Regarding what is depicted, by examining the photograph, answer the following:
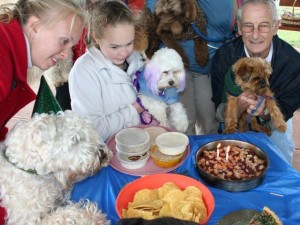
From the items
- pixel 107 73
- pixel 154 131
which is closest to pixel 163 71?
pixel 107 73

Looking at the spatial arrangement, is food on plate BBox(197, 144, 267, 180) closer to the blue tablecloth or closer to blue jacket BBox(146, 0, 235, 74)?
the blue tablecloth

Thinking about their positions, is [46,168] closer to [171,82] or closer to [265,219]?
[265,219]

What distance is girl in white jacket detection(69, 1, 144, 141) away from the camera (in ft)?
6.71

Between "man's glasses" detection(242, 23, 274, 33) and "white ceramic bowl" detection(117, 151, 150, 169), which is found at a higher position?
"man's glasses" detection(242, 23, 274, 33)

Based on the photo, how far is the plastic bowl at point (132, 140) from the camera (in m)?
1.66

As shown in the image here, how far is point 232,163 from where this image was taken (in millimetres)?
1635

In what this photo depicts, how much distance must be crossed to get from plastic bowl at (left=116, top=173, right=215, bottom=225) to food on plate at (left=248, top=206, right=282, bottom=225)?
17cm

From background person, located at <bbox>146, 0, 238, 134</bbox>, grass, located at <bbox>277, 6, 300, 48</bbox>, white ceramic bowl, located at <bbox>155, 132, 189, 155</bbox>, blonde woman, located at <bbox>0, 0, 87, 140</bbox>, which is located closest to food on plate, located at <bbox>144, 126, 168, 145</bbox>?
white ceramic bowl, located at <bbox>155, 132, 189, 155</bbox>

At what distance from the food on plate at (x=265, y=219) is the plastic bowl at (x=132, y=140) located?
631mm

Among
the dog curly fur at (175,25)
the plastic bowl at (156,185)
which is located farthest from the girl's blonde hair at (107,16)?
the plastic bowl at (156,185)

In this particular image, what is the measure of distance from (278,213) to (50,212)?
3.55ft

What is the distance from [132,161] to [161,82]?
0.87 meters

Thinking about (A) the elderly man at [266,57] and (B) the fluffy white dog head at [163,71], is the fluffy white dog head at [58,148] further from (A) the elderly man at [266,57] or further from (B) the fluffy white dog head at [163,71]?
(A) the elderly man at [266,57]

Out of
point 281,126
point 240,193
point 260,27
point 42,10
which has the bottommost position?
point 281,126
